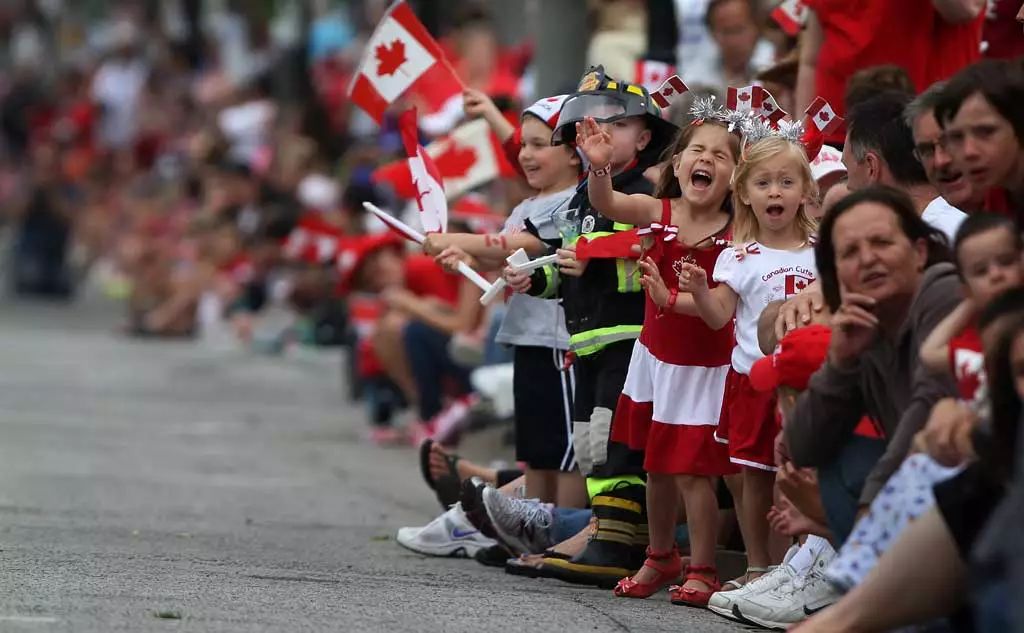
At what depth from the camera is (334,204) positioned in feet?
63.9

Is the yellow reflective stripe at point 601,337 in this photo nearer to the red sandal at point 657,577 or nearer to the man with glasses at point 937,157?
the red sandal at point 657,577

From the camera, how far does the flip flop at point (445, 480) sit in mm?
8172

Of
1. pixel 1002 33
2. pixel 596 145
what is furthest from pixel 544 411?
pixel 1002 33

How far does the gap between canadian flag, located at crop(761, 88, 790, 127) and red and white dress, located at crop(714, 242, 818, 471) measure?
0.48 m

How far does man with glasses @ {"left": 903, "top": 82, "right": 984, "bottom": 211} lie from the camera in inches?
218

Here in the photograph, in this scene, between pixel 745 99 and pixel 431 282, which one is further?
pixel 431 282

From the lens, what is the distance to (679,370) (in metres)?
6.61

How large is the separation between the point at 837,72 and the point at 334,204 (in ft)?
37.8

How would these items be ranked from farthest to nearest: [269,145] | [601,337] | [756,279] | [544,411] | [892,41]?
[269,145] < [892,41] < [544,411] < [601,337] < [756,279]

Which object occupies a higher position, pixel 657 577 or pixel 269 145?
pixel 269 145

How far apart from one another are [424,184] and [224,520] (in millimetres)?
1687

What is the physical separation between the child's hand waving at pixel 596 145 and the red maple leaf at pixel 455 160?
9.86 feet

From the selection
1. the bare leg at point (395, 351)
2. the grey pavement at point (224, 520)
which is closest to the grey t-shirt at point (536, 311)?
the grey pavement at point (224, 520)

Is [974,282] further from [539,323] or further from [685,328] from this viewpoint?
[539,323]
